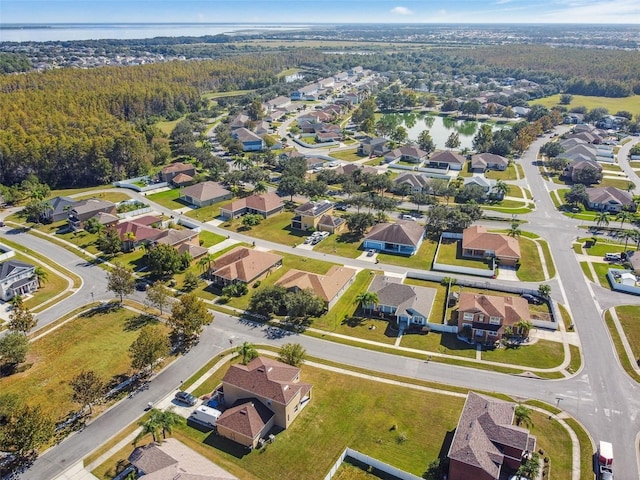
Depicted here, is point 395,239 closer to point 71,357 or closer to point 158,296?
point 158,296

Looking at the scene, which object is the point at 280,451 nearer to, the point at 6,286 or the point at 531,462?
the point at 531,462

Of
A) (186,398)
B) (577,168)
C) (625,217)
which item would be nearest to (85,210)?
(186,398)

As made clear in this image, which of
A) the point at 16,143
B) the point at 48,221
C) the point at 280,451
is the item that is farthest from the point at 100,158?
the point at 280,451

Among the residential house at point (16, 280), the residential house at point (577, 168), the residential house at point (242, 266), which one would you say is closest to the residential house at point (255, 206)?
the residential house at point (242, 266)

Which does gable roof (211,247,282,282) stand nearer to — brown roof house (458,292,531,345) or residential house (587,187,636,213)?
brown roof house (458,292,531,345)

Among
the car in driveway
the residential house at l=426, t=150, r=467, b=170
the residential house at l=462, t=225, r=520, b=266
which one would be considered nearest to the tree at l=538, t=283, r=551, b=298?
the residential house at l=462, t=225, r=520, b=266

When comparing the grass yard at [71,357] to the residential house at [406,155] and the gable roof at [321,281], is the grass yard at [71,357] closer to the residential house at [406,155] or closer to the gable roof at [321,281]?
the gable roof at [321,281]
